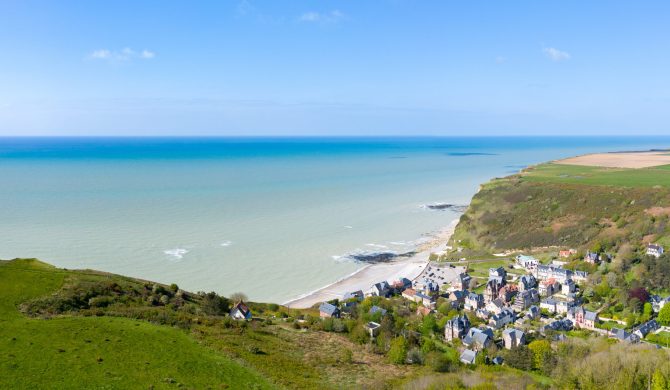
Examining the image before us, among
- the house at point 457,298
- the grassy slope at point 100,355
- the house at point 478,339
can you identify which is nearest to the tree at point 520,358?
the house at point 478,339

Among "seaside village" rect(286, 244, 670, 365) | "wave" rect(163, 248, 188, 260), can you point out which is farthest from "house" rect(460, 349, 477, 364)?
"wave" rect(163, 248, 188, 260)

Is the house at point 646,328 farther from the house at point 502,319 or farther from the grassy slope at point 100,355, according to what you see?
the grassy slope at point 100,355

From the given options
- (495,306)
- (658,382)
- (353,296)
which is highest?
(658,382)

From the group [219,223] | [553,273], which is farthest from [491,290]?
[219,223]

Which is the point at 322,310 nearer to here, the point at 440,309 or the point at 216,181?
the point at 440,309

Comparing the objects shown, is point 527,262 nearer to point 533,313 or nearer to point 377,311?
point 533,313

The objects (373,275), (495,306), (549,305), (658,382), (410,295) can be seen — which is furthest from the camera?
(373,275)
